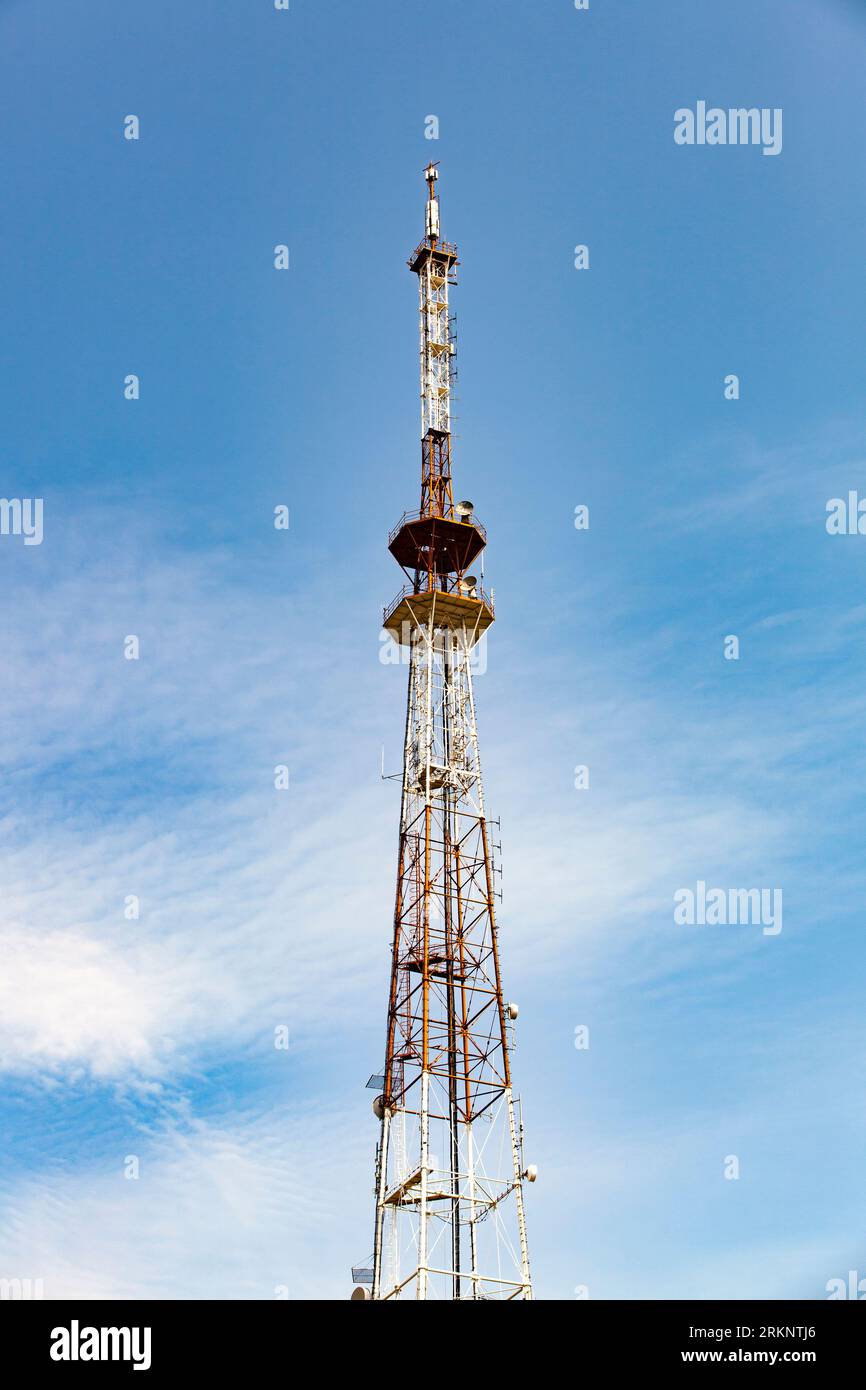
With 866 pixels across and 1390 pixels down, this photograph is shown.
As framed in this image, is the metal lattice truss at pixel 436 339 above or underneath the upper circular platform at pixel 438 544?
above

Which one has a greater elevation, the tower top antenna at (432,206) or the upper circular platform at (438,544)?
the tower top antenna at (432,206)

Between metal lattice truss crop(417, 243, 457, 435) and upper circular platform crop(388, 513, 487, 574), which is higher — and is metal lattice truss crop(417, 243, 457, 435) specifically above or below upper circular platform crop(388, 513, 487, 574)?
above

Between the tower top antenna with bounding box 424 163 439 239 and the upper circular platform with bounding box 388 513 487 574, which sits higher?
the tower top antenna with bounding box 424 163 439 239
